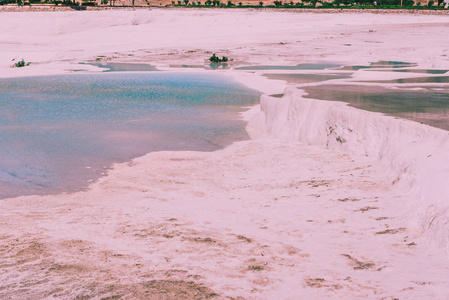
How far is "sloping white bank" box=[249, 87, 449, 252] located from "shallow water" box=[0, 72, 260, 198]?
1579 millimetres

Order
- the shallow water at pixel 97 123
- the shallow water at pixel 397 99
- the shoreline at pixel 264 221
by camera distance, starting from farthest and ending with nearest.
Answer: the shallow water at pixel 97 123, the shallow water at pixel 397 99, the shoreline at pixel 264 221

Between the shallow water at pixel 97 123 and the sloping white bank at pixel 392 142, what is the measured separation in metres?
1.58

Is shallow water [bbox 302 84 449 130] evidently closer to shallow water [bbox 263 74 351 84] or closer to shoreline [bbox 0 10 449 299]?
shoreline [bbox 0 10 449 299]

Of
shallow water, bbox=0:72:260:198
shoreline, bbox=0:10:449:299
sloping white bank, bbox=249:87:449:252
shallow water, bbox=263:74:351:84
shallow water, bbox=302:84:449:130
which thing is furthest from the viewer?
shallow water, bbox=263:74:351:84

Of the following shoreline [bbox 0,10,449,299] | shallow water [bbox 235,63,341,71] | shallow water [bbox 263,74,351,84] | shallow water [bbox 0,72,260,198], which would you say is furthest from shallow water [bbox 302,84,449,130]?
shallow water [bbox 235,63,341,71]

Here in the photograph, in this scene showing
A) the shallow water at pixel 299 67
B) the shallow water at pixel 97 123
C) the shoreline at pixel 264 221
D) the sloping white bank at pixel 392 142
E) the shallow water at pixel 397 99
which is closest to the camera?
the shoreline at pixel 264 221

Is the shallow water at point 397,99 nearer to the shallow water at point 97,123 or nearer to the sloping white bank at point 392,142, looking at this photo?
the sloping white bank at point 392,142

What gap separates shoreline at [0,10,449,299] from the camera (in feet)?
21.6

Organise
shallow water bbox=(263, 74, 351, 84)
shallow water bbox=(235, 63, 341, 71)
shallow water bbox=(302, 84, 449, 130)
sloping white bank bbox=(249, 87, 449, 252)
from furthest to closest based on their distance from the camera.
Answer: shallow water bbox=(235, 63, 341, 71), shallow water bbox=(263, 74, 351, 84), shallow water bbox=(302, 84, 449, 130), sloping white bank bbox=(249, 87, 449, 252)

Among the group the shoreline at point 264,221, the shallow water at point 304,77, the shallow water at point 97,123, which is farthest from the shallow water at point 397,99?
the shallow water at point 304,77

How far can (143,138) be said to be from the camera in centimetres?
1505

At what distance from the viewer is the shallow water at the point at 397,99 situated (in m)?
11.2

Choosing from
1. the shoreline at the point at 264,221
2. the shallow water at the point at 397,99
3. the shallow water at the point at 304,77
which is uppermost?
the shallow water at the point at 397,99

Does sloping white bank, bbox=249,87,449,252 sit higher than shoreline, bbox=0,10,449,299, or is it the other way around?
sloping white bank, bbox=249,87,449,252
